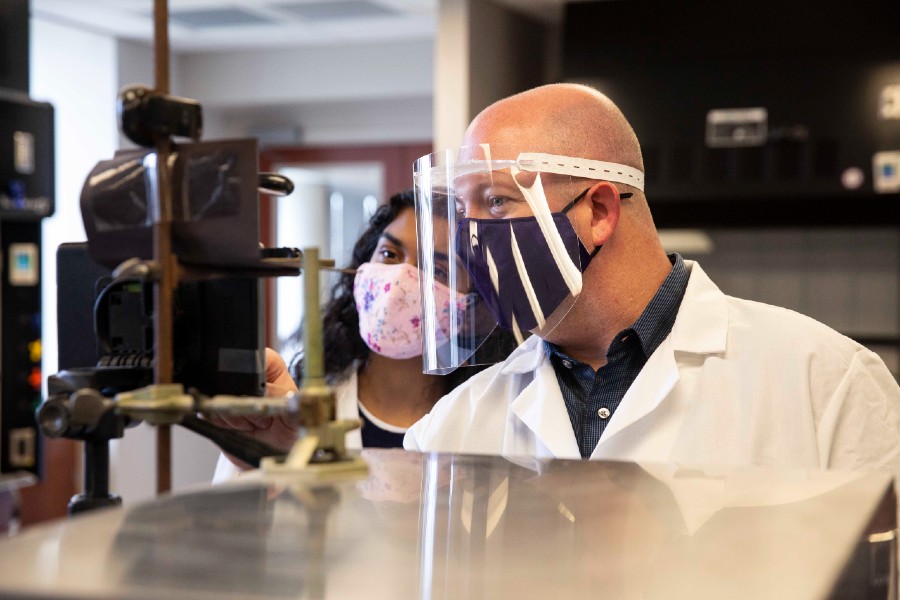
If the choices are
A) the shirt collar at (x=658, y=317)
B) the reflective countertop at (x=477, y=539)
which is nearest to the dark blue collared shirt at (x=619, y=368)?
the shirt collar at (x=658, y=317)

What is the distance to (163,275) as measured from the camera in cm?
76

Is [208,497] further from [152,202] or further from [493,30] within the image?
[493,30]

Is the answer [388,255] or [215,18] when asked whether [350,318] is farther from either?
[215,18]

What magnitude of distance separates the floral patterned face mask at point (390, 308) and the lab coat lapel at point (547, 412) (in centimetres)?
62

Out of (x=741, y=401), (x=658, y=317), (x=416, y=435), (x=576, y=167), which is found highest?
(x=576, y=167)

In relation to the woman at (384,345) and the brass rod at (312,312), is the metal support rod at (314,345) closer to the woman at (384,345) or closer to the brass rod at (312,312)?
the brass rod at (312,312)

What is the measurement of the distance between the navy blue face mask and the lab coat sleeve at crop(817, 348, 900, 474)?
0.42 m

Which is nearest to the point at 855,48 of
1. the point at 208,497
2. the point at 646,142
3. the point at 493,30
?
the point at 646,142

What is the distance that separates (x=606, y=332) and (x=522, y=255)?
183 millimetres

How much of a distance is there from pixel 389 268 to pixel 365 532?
1.71m

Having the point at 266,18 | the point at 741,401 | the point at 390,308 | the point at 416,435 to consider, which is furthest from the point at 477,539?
the point at 266,18

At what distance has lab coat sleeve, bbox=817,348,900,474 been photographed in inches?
56.4


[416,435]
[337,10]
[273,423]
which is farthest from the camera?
[337,10]

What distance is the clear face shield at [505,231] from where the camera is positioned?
1.63 m
